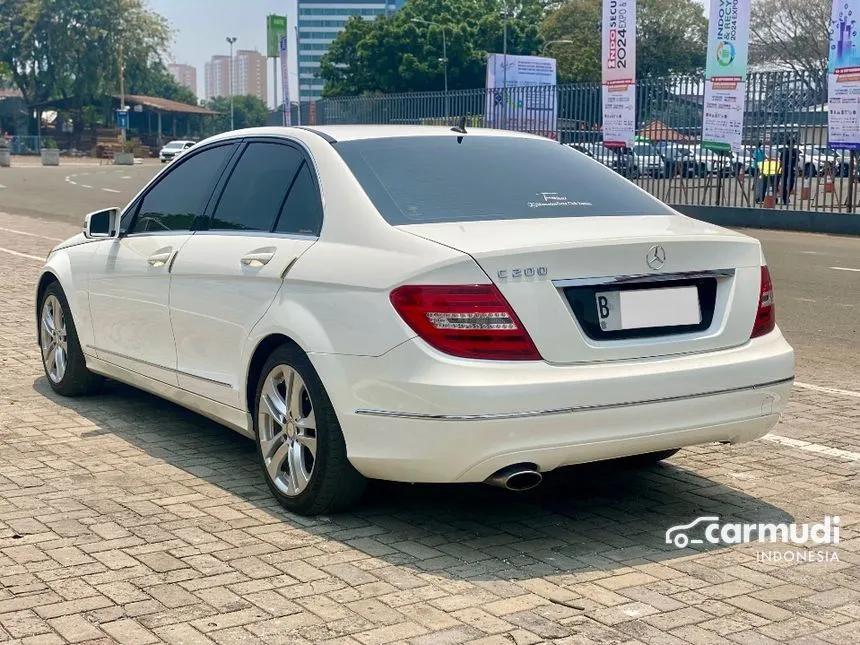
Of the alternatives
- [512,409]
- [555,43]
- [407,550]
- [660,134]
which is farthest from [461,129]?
[555,43]

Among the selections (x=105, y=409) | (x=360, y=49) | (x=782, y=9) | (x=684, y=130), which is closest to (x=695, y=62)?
(x=782, y=9)

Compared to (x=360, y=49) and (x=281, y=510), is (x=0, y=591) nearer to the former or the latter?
(x=281, y=510)

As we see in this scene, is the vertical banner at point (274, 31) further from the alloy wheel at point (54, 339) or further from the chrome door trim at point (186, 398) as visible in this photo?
the chrome door trim at point (186, 398)

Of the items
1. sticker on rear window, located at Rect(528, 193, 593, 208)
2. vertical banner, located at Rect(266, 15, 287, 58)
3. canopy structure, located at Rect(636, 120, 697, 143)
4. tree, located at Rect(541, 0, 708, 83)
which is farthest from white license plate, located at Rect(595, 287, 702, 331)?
tree, located at Rect(541, 0, 708, 83)

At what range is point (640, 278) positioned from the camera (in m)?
4.45

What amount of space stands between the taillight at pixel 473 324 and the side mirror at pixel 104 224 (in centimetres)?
283

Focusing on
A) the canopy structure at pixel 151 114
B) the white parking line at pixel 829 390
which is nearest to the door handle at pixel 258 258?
the white parking line at pixel 829 390

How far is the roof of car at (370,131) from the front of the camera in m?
5.35

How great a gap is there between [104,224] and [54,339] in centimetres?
100

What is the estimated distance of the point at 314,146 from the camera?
5.22 metres

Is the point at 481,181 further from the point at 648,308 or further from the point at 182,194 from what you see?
the point at 182,194

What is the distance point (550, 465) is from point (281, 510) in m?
1.20

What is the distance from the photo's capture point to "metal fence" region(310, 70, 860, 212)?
22141 mm

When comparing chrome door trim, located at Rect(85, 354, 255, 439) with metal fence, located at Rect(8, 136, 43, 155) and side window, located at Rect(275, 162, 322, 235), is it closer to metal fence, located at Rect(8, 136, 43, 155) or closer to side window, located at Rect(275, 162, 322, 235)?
side window, located at Rect(275, 162, 322, 235)
